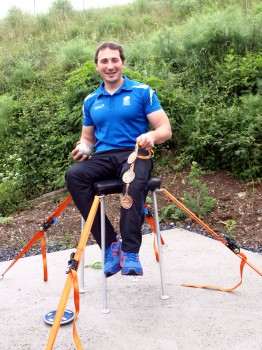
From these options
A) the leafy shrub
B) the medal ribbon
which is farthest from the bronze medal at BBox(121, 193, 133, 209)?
the leafy shrub

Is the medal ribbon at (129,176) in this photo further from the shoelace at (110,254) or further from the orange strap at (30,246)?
the orange strap at (30,246)

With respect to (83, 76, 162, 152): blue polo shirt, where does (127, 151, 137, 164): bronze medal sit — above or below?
below

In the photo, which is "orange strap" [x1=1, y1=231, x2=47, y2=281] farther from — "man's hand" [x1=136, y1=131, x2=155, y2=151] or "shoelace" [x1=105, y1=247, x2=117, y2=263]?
"man's hand" [x1=136, y1=131, x2=155, y2=151]

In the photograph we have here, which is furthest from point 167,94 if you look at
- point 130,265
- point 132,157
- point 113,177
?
point 130,265

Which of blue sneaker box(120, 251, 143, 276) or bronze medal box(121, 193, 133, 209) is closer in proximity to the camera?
blue sneaker box(120, 251, 143, 276)

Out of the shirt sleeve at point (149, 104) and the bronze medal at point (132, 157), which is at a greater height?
the shirt sleeve at point (149, 104)

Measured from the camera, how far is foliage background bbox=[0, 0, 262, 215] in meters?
5.90

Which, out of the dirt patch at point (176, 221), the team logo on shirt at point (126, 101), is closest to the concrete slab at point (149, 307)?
the dirt patch at point (176, 221)

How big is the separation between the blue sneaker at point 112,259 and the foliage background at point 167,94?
2.88 m

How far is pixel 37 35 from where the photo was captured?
12.7 meters

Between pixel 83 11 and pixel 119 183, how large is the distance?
12.0 meters

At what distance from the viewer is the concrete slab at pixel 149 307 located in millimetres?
2604

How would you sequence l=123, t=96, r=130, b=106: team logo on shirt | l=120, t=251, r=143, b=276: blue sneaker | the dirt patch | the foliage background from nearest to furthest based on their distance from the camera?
l=120, t=251, r=143, b=276: blue sneaker < l=123, t=96, r=130, b=106: team logo on shirt < the dirt patch < the foliage background

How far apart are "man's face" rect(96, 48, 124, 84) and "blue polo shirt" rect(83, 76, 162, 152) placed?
0.08 metres
